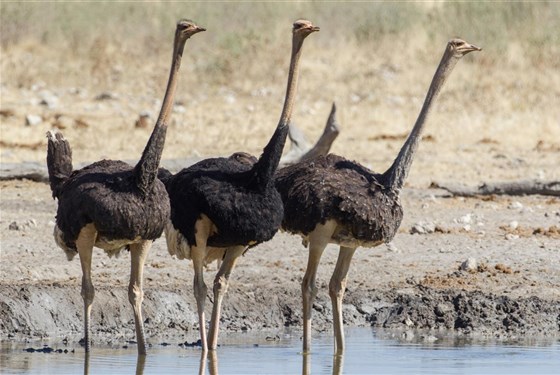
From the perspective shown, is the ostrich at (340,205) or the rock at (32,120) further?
the rock at (32,120)

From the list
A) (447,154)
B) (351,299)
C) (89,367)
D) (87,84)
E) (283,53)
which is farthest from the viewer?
(283,53)

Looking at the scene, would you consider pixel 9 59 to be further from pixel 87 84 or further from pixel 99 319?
pixel 99 319

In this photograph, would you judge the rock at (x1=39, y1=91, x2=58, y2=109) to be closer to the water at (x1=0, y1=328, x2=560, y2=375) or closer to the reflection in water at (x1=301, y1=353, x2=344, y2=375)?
the water at (x1=0, y1=328, x2=560, y2=375)

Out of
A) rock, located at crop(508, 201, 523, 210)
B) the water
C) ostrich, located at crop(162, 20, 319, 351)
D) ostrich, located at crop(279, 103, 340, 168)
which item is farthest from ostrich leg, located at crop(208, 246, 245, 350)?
rock, located at crop(508, 201, 523, 210)

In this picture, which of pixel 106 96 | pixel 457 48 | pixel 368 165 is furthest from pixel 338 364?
pixel 106 96

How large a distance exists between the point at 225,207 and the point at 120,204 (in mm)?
619

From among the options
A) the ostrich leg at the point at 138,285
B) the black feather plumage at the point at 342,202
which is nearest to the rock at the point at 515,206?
the black feather plumage at the point at 342,202

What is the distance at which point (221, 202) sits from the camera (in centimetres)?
830

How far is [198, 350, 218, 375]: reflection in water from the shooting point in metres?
8.28

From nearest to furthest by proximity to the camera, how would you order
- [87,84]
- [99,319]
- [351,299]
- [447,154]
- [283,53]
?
[99,319] < [351,299] < [447,154] < [87,84] < [283,53]

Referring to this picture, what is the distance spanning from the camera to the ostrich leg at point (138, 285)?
8.66 m

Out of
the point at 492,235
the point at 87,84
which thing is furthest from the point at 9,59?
the point at 492,235

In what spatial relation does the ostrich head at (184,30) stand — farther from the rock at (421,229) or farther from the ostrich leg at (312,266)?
the rock at (421,229)

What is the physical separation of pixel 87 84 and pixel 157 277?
12198mm
